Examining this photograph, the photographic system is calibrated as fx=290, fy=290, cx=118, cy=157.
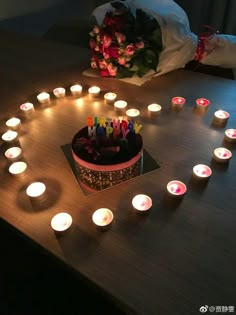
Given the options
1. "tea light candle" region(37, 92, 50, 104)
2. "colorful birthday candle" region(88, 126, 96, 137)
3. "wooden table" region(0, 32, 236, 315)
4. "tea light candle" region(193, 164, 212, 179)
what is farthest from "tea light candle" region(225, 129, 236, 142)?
"tea light candle" region(37, 92, 50, 104)

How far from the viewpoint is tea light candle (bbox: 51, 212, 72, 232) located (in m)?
0.63

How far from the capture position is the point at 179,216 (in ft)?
2.13

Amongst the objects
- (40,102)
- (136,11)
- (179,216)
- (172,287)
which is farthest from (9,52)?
(172,287)

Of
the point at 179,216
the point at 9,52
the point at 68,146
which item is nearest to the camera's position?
the point at 179,216

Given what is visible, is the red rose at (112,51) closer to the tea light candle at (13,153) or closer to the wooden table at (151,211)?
the wooden table at (151,211)

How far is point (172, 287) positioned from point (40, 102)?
784 mm

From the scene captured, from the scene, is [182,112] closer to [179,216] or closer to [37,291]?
A: [179,216]

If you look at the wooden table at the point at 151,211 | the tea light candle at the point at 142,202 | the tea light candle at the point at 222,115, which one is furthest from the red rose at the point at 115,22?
the tea light candle at the point at 142,202

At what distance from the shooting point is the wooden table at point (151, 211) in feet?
1.76

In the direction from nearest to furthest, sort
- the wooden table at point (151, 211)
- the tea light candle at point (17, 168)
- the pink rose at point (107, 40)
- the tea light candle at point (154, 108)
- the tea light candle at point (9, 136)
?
the wooden table at point (151, 211), the tea light candle at point (17, 168), the tea light candle at point (9, 136), the tea light candle at point (154, 108), the pink rose at point (107, 40)

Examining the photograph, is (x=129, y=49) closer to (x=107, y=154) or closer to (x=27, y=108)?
(x=27, y=108)

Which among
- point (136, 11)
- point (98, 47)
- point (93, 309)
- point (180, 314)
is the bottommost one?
point (93, 309)

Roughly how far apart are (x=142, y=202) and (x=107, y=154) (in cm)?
14

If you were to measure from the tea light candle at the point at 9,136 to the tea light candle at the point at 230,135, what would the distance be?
2.06 ft
